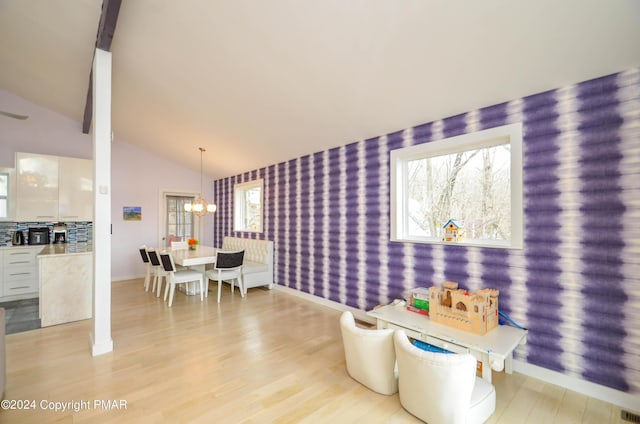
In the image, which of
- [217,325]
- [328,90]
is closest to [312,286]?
[217,325]

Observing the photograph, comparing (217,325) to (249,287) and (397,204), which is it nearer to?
(249,287)

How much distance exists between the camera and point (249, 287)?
507 cm

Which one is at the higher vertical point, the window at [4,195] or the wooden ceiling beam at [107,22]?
the wooden ceiling beam at [107,22]

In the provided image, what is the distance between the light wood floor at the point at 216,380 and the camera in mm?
1933

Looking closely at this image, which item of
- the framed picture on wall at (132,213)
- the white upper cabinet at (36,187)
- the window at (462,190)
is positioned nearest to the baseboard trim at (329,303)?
the window at (462,190)

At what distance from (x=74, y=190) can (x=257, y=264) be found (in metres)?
3.55

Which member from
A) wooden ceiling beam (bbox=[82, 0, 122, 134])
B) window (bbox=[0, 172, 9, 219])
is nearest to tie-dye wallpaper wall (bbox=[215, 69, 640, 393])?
wooden ceiling beam (bbox=[82, 0, 122, 134])

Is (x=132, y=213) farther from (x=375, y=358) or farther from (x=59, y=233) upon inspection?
(x=375, y=358)

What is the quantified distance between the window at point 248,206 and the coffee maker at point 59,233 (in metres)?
3.12

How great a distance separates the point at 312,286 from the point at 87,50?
430 cm

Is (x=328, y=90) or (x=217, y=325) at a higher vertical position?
(x=328, y=90)

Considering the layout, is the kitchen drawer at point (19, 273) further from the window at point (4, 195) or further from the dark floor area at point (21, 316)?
the window at point (4, 195)

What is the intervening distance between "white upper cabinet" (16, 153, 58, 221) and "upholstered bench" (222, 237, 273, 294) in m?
3.32

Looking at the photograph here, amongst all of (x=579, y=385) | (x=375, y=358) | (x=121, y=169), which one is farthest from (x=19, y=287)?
(x=579, y=385)
